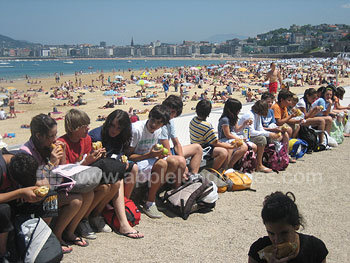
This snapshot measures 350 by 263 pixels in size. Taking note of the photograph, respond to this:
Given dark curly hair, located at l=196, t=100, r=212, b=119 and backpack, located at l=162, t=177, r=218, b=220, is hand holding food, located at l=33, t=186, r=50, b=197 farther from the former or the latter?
dark curly hair, located at l=196, t=100, r=212, b=119

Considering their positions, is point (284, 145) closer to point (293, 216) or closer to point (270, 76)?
point (293, 216)

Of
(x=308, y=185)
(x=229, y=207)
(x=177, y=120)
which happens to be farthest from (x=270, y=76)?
(x=229, y=207)

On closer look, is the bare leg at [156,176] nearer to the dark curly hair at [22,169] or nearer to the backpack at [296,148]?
the dark curly hair at [22,169]

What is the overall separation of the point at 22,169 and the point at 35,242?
55 centimetres

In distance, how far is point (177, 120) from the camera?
861 centimetres

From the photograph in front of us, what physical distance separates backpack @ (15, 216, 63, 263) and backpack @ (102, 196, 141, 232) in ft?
2.66

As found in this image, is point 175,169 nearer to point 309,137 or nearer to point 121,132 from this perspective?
point 121,132

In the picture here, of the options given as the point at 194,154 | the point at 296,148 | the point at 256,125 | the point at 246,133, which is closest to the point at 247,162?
the point at 246,133

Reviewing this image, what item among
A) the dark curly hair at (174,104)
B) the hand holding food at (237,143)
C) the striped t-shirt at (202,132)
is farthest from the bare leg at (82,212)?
the hand holding food at (237,143)

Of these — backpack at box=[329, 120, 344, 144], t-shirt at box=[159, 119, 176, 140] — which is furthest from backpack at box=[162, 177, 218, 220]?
backpack at box=[329, 120, 344, 144]

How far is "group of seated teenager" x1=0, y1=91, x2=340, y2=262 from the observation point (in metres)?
2.58

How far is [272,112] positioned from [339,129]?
214 centimetres

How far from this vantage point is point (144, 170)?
146 inches

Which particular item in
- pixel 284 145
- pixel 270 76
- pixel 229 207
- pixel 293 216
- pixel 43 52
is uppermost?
pixel 43 52
